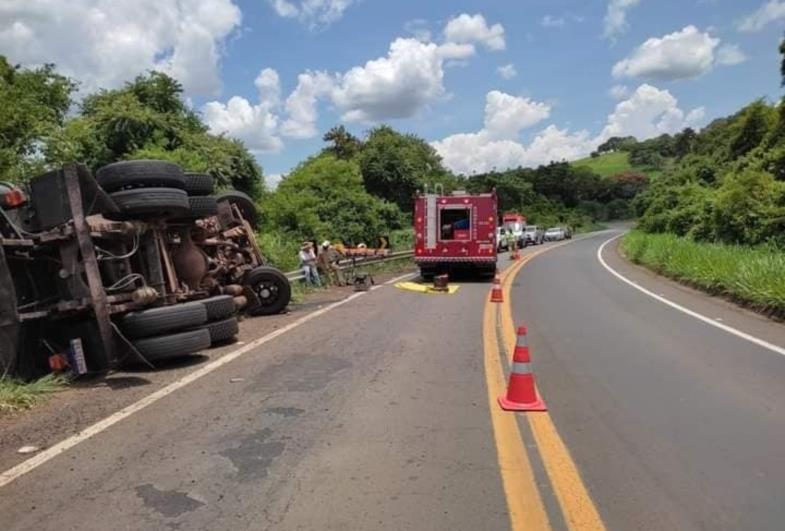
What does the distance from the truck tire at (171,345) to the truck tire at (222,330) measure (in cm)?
85

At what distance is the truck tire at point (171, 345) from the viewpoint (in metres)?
8.51

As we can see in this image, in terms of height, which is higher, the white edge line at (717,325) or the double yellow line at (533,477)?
the double yellow line at (533,477)

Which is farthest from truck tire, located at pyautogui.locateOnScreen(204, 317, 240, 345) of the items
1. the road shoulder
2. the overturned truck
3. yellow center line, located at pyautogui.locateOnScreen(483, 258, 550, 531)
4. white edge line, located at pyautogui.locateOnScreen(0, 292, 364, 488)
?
the road shoulder

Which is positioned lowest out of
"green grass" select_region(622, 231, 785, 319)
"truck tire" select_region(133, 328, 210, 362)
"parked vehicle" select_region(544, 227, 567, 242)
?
"parked vehicle" select_region(544, 227, 567, 242)

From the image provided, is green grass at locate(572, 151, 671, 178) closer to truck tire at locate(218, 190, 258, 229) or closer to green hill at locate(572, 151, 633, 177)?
green hill at locate(572, 151, 633, 177)

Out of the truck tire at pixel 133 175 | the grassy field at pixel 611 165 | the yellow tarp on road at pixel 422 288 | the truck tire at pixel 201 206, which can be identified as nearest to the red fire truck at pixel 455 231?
the yellow tarp on road at pixel 422 288

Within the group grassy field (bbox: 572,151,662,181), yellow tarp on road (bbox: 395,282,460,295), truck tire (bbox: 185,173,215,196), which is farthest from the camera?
grassy field (bbox: 572,151,662,181)

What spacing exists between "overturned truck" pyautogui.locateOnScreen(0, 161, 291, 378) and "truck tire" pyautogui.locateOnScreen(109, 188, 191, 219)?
12mm

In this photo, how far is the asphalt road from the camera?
421cm

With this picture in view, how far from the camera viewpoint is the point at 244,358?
9227mm

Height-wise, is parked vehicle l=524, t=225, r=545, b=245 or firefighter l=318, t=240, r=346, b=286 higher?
firefighter l=318, t=240, r=346, b=286

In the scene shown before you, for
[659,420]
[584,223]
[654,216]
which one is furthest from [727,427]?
[584,223]

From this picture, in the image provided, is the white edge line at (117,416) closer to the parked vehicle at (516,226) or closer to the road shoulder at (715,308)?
the road shoulder at (715,308)

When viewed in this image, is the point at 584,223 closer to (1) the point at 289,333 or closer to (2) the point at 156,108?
(2) the point at 156,108
